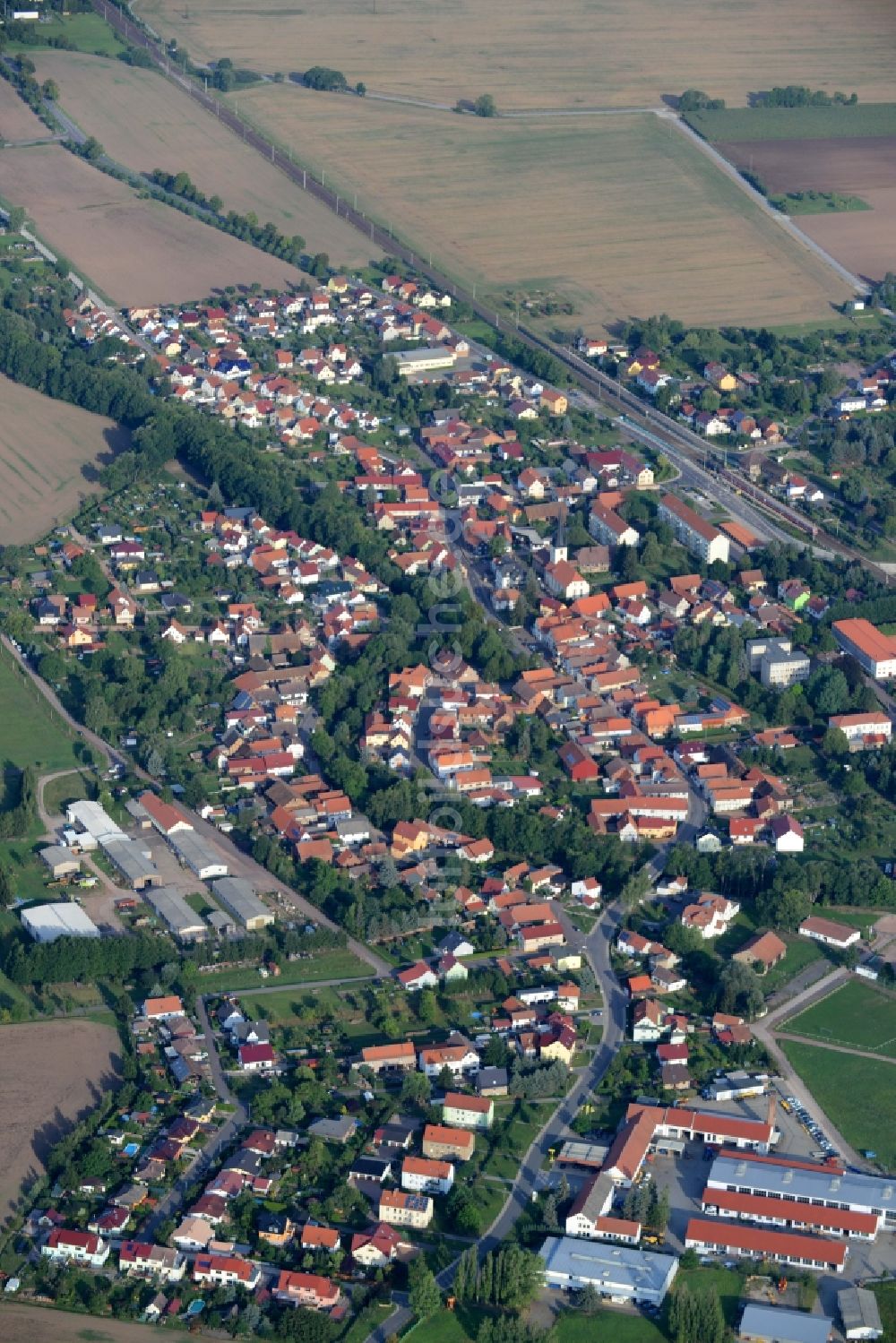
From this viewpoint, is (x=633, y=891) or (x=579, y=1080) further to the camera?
(x=633, y=891)

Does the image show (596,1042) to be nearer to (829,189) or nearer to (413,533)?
(413,533)

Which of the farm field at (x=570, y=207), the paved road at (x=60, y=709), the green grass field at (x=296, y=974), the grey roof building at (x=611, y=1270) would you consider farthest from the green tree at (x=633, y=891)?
the farm field at (x=570, y=207)

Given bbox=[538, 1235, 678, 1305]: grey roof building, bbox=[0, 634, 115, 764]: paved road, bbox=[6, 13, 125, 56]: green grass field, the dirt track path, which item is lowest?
bbox=[0, 634, 115, 764]: paved road

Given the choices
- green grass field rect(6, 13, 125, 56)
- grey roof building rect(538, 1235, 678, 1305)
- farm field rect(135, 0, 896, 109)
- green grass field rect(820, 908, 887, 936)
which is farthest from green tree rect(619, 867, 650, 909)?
green grass field rect(6, 13, 125, 56)

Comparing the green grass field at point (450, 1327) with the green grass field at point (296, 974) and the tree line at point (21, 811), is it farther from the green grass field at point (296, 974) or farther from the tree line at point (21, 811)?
the tree line at point (21, 811)

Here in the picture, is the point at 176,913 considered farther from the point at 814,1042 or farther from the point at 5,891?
the point at 814,1042

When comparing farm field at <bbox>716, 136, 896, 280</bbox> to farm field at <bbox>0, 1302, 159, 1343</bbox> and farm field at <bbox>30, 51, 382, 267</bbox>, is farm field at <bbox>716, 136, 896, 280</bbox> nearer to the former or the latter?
farm field at <bbox>30, 51, 382, 267</bbox>

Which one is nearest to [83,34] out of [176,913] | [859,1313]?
[176,913]
